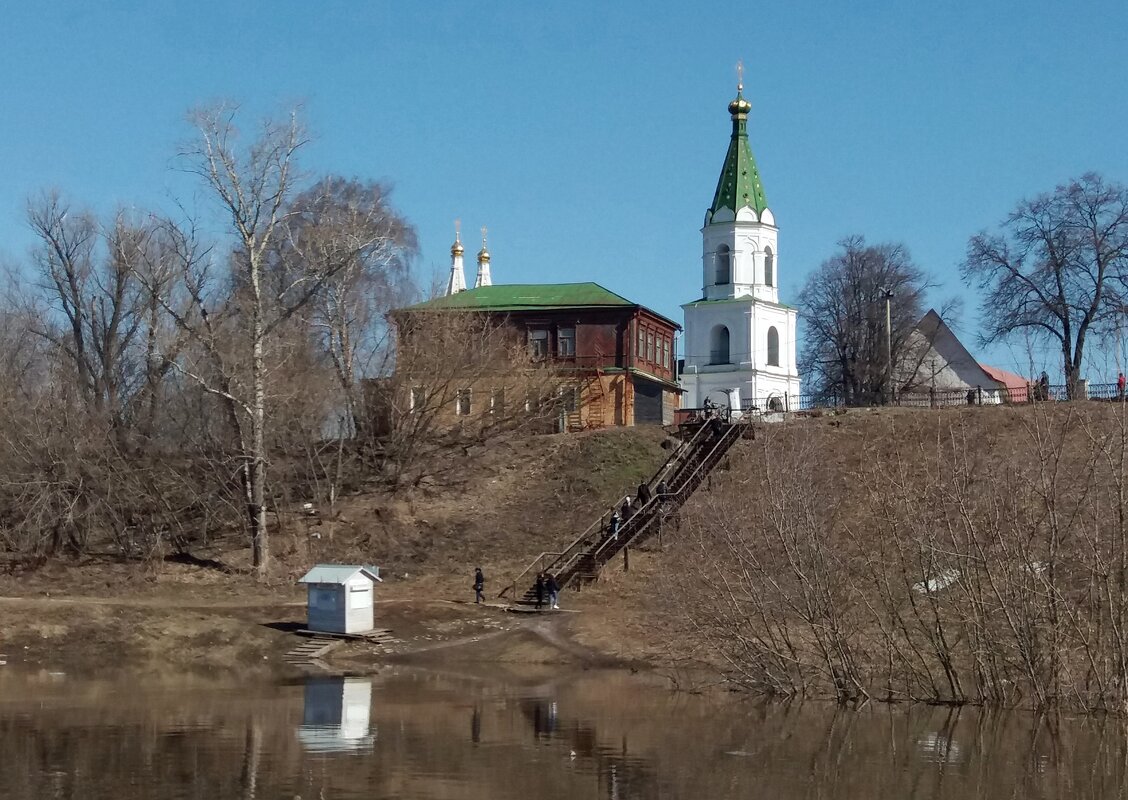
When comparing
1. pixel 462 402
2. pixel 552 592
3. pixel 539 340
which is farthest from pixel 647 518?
pixel 539 340

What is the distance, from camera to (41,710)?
2428cm

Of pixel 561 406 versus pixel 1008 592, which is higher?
pixel 561 406

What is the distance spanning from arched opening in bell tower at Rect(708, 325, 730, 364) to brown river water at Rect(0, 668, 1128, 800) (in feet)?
148

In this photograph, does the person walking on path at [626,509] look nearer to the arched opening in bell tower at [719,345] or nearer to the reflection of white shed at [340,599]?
the reflection of white shed at [340,599]

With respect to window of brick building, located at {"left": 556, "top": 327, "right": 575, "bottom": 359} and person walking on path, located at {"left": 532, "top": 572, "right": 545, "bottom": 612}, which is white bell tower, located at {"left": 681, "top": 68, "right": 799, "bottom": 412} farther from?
person walking on path, located at {"left": 532, "top": 572, "right": 545, "bottom": 612}

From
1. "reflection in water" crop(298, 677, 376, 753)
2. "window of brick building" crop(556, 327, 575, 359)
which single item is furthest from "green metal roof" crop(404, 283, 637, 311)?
"reflection in water" crop(298, 677, 376, 753)

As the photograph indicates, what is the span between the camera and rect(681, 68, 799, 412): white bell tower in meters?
69.9

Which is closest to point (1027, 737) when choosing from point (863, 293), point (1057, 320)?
point (1057, 320)

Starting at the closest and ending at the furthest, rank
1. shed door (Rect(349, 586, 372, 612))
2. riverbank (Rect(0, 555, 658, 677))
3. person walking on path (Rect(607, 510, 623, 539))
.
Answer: riverbank (Rect(0, 555, 658, 677)) → shed door (Rect(349, 586, 372, 612)) → person walking on path (Rect(607, 510, 623, 539))

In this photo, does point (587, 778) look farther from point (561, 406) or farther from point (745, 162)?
point (745, 162)

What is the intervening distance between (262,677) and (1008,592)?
16.0 meters

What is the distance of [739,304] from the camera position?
229 feet

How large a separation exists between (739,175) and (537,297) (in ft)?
52.6

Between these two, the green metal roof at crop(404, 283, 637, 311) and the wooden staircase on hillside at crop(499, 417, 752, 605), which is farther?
the green metal roof at crop(404, 283, 637, 311)
